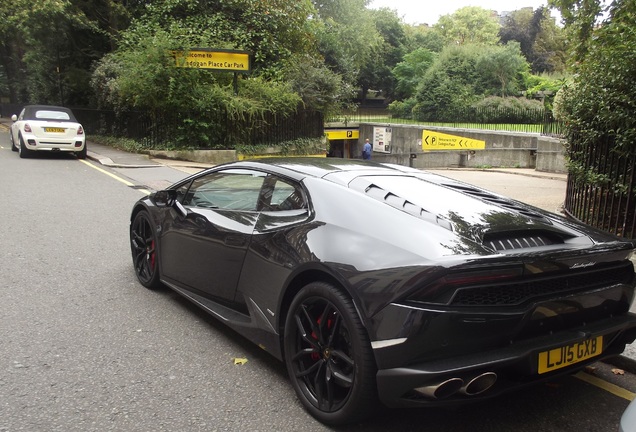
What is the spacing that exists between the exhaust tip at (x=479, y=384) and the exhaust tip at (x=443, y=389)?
0.04 m

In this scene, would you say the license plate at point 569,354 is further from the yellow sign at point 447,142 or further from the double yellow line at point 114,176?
the yellow sign at point 447,142

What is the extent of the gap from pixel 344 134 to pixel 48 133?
23406mm

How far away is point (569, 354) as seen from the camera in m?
2.74

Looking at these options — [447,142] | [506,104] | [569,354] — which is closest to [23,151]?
[569,354]

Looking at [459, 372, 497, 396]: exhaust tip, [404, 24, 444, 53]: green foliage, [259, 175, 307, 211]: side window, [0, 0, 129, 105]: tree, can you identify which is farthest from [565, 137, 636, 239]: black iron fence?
[404, 24, 444, 53]: green foliage

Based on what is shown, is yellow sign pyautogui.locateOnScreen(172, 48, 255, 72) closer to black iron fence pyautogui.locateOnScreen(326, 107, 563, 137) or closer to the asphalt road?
black iron fence pyautogui.locateOnScreen(326, 107, 563, 137)

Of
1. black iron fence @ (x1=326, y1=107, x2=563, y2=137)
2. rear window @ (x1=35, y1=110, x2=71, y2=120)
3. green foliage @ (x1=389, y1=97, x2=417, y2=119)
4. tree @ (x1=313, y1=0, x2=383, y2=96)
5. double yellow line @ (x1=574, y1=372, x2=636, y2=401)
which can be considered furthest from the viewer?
tree @ (x1=313, y1=0, x2=383, y2=96)

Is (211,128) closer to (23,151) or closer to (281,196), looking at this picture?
(23,151)

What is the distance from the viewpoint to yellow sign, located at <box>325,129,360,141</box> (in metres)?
36.3

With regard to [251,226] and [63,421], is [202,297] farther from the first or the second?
[63,421]

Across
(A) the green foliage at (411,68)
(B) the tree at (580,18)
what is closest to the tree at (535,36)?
(A) the green foliage at (411,68)

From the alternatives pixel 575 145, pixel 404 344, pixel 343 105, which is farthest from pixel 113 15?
pixel 404 344

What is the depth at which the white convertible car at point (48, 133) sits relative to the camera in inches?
620

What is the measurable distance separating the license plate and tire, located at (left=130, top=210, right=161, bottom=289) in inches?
133
